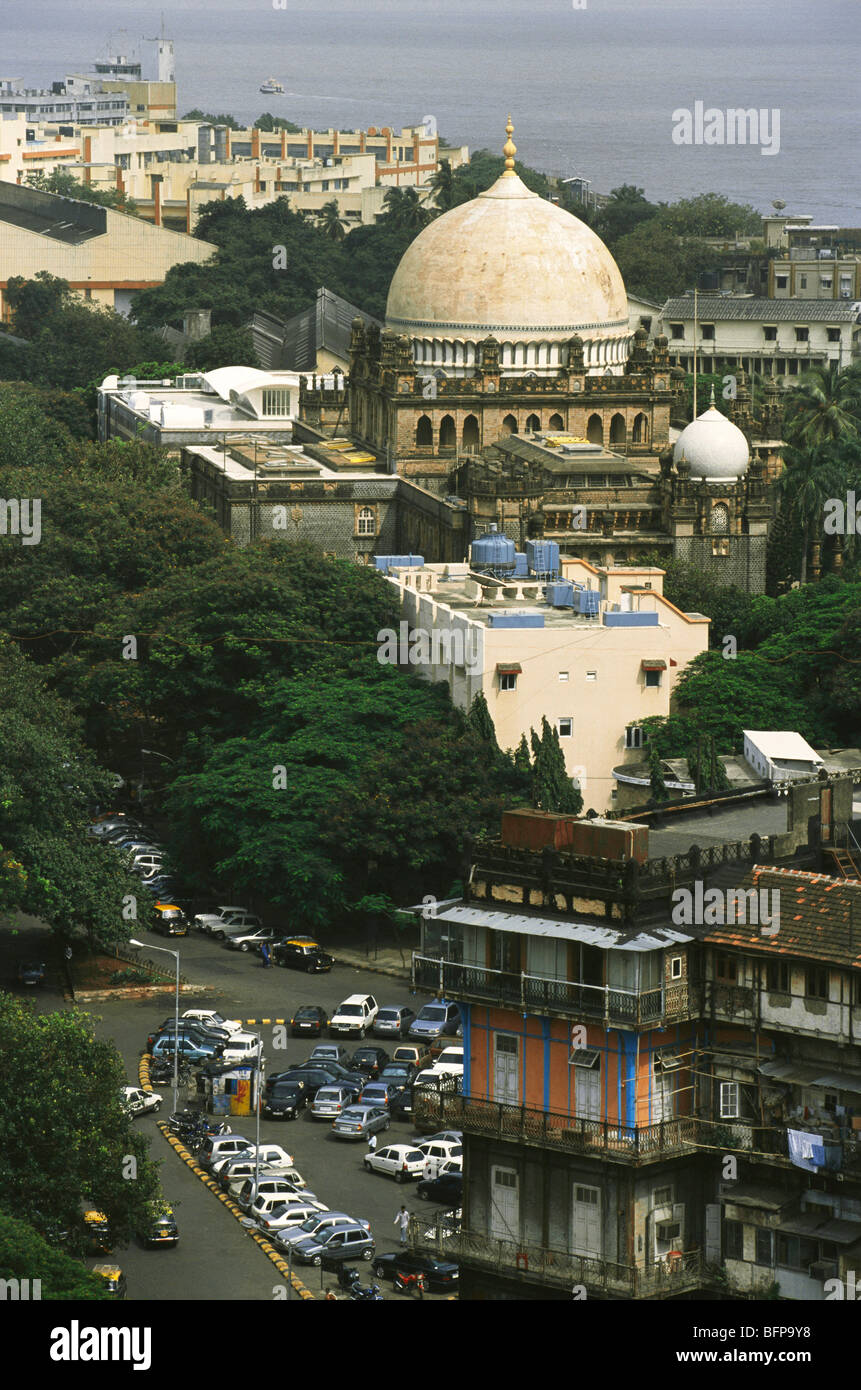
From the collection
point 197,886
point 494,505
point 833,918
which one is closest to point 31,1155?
point 833,918

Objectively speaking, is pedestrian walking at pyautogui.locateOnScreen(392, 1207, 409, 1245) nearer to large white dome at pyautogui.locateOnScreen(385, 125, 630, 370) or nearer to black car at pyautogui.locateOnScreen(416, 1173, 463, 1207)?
black car at pyautogui.locateOnScreen(416, 1173, 463, 1207)

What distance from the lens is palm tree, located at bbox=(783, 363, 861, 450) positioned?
420 ft

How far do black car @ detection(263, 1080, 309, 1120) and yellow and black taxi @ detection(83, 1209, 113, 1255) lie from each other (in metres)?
11.4

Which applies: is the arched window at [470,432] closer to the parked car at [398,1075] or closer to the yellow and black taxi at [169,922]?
the yellow and black taxi at [169,922]

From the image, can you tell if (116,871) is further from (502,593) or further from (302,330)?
(302,330)

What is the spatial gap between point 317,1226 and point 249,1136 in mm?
7568

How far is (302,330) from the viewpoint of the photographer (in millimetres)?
190250

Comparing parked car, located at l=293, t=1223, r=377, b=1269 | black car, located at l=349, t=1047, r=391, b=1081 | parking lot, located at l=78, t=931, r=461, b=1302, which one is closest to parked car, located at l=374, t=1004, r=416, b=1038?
parking lot, located at l=78, t=931, r=461, b=1302

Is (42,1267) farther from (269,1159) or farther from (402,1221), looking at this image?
(269,1159)

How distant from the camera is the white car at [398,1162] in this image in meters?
73.9

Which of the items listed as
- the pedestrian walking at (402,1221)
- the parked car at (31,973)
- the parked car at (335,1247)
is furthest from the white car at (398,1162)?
the parked car at (31,973)

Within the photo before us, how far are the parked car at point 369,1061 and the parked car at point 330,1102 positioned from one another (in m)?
2.04

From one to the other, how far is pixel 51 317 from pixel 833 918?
150 meters

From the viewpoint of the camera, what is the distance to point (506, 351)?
130m
